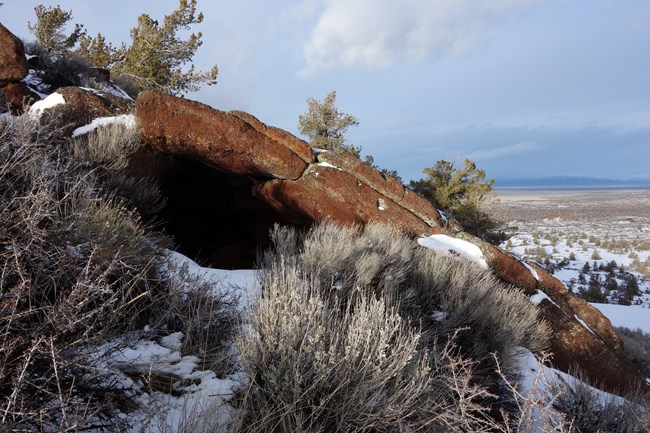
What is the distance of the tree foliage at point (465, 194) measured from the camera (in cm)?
1439

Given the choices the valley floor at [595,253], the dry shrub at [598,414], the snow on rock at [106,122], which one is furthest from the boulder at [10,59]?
the valley floor at [595,253]

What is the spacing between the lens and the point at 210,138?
6559mm

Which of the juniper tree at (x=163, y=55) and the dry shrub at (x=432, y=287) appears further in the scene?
the juniper tree at (x=163, y=55)

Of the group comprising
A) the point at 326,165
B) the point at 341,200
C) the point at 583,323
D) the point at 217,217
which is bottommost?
the point at 583,323

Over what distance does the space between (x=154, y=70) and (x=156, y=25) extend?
1.64m

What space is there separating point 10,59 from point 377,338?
329 inches

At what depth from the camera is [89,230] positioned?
3.34 metres

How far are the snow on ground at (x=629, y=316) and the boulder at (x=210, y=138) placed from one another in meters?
12.3

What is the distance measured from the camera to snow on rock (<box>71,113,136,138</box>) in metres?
6.11

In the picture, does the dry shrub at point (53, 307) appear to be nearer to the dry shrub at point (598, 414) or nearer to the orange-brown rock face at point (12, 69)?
the orange-brown rock face at point (12, 69)

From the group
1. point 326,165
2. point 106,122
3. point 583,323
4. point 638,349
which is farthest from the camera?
point 638,349

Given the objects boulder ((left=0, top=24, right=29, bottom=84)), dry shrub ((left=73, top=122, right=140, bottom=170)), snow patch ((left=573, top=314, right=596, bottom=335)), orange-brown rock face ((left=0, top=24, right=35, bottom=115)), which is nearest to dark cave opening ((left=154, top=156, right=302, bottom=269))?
dry shrub ((left=73, top=122, right=140, bottom=170))

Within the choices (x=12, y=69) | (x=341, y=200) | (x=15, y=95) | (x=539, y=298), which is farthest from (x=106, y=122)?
(x=539, y=298)

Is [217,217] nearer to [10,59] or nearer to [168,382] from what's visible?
[10,59]
